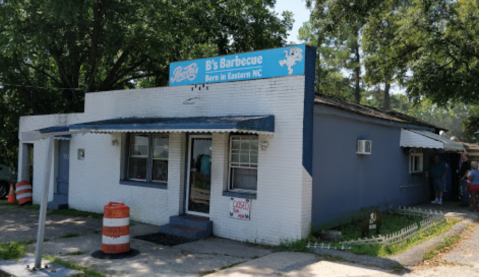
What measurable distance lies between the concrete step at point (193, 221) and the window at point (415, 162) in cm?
765

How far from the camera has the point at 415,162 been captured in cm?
1402

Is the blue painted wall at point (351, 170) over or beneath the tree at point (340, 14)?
beneath

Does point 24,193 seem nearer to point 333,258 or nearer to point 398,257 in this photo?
point 333,258

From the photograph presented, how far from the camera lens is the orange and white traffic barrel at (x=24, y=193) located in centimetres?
1387

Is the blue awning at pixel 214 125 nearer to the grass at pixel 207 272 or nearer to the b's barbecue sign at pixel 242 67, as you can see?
the b's barbecue sign at pixel 242 67

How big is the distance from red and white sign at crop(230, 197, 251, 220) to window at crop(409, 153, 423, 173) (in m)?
7.17

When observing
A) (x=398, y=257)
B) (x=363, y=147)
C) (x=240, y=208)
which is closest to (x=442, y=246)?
(x=398, y=257)

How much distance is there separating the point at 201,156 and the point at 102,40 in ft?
25.8

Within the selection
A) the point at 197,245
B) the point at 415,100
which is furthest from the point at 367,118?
the point at 415,100

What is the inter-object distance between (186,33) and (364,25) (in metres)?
8.34

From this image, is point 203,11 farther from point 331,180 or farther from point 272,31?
point 331,180

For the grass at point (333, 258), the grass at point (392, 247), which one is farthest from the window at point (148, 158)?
the grass at point (392, 247)

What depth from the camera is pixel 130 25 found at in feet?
50.5

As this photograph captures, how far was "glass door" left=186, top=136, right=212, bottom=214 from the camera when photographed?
9867mm
